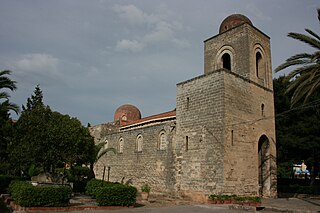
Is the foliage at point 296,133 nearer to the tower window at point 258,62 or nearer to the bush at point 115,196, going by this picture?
the tower window at point 258,62

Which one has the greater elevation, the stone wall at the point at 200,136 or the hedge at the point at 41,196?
the stone wall at the point at 200,136

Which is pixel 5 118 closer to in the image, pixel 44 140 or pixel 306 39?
pixel 44 140

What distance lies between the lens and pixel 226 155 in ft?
54.6

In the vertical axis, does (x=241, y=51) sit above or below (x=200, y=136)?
above

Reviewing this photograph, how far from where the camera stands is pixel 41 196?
39.0 ft

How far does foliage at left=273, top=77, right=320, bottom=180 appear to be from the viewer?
25516 millimetres

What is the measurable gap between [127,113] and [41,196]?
25.8 m

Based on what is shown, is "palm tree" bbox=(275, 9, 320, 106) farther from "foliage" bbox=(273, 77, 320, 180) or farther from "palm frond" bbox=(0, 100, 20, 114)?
"palm frond" bbox=(0, 100, 20, 114)

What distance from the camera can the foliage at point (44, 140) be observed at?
1700 centimetres

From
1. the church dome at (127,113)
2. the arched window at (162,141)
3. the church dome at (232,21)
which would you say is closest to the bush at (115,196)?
the arched window at (162,141)

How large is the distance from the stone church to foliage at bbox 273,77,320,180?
18.0 ft

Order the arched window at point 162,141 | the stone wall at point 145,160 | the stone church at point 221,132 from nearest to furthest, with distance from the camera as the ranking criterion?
the stone church at point 221,132 < the stone wall at point 145,160 < the arched window at point 162,141

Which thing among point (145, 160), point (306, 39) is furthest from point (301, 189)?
point (306, 39)

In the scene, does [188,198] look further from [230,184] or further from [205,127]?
[205,127]
